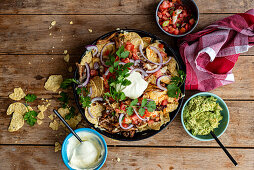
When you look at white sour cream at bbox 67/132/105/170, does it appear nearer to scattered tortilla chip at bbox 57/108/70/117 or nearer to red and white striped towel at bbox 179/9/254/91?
scattered tortilla chip at bbox 57/108/70/117

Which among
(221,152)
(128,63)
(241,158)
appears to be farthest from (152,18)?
(241,158)

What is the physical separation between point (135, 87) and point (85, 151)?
0.81 metres

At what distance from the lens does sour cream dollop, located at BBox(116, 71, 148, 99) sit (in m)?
1.91

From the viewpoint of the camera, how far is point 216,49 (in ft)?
6.63

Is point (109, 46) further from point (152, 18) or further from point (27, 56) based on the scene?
point (27, 56)

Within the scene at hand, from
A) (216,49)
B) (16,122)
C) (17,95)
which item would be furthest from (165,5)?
(16,122)

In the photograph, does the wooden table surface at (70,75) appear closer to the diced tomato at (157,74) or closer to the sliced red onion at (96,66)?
the sliced red onion at (96,66)

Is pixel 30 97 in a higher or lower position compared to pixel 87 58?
lower

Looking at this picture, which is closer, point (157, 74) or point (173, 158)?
point (157, 74)

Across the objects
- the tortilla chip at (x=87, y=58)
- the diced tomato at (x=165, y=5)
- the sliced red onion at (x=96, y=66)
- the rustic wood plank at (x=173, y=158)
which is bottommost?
the rustic wood plank at (x=173, y=158)

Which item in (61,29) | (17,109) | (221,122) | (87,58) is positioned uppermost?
(61,29)

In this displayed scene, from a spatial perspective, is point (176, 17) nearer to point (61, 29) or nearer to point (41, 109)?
point (61, 29)

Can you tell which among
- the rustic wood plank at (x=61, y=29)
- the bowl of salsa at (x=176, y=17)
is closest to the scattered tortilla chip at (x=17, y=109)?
the rustic wood plank at (x=61, y=29)

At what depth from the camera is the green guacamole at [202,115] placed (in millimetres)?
2082
